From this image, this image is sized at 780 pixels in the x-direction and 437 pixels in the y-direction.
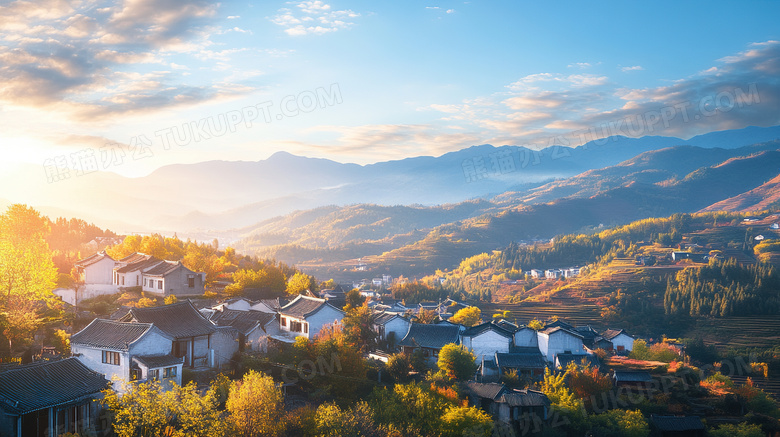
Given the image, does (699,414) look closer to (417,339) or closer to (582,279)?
(417,339)

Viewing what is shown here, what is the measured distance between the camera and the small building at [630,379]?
41469 millimetres

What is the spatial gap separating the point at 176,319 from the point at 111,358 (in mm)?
5121

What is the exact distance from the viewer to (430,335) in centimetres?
4644

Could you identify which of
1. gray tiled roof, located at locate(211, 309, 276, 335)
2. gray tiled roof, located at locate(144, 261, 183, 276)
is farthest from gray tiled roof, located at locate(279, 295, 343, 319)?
gray tiled roof, located at locate(144, 261, 183, 276)

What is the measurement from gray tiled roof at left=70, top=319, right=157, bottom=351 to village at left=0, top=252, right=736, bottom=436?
6cm

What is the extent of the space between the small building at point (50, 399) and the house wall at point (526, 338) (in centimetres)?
3805

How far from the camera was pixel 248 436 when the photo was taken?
76.6ft

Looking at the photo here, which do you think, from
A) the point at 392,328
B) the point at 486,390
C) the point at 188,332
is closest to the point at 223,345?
the point at 188,332

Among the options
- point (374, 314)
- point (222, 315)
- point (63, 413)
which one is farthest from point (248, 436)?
point (374, 314)

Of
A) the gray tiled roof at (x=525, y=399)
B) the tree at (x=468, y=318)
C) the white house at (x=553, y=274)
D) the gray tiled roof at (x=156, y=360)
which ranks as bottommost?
the white house at (x=553, y=274)

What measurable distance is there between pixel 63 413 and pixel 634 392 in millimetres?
38459

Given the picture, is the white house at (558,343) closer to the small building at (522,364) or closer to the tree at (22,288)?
the small building at (522,364)

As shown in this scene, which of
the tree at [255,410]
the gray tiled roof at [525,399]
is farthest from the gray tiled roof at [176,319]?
the gray tiled roof at [525,399]

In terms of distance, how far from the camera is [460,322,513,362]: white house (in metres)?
47.4
